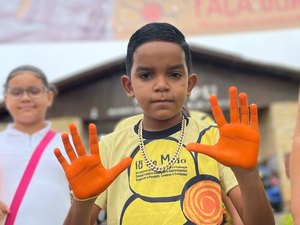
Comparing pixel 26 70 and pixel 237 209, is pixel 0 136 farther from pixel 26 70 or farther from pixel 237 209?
pixel 237 209

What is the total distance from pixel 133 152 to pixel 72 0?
223 inches

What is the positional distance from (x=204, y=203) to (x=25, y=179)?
131cm

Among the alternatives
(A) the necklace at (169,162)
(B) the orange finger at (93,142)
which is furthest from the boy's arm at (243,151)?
(B) the orange finger at (93,142)

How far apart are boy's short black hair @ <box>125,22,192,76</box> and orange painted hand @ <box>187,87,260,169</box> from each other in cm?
37

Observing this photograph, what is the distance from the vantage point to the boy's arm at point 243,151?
1.52 metres

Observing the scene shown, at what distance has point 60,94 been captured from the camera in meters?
15.2

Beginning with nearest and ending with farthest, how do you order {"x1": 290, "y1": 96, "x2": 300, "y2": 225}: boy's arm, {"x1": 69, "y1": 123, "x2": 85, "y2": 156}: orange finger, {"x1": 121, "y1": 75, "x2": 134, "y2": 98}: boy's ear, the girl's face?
{"x1": 290, "y1": 96, "x2": 300, "y2": 225}: boy's arm < {"x1": 69, "y1": 123, "x2": 85, "y2": 156}: orange finger < {"x1": 121, "y1": 75, "x2": 134, "y2": 98}: boy's ear < the girl's face

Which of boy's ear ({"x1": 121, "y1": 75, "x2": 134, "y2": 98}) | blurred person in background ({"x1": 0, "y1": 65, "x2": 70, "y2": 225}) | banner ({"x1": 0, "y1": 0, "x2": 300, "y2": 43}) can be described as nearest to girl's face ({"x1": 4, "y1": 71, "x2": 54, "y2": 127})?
blurred person in background ({"x1": 0, "y1": 65, "x2": 70, "y2": 225})

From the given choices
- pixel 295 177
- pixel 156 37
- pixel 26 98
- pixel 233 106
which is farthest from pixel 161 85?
pixel 26 98

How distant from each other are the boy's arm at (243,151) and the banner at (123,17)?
18.5 feet

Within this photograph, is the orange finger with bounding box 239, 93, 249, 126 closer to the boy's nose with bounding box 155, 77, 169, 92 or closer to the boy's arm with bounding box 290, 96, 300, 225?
the boy's arm with bounding box 290, 96, 300, 225

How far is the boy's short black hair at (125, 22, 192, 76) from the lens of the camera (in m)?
1.83

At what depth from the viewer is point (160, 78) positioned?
1.77m

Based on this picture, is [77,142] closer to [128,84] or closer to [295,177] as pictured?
[128,84]
